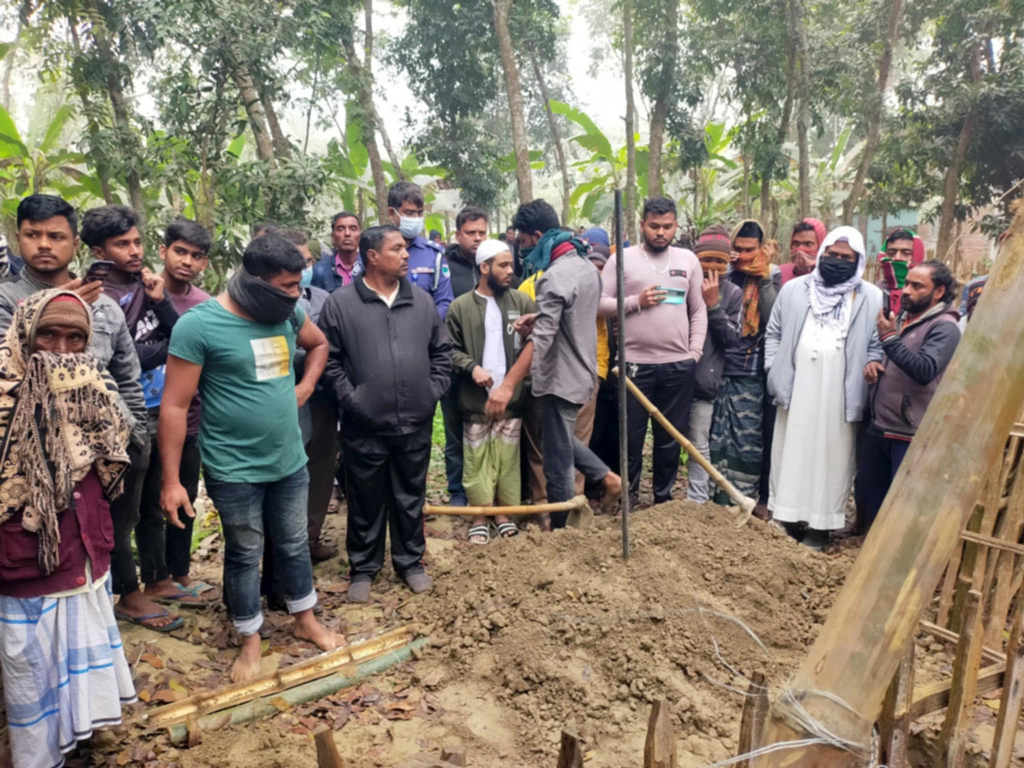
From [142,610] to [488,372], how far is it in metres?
2.32

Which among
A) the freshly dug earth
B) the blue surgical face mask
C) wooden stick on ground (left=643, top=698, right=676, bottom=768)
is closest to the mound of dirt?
the freshly dug earth

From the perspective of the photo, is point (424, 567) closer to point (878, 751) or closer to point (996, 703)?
point (878, 751)

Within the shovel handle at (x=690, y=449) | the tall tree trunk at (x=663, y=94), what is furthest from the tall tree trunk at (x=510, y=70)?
the shovel handle at (x=690, y=449)

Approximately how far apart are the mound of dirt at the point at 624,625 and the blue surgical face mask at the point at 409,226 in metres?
2.42

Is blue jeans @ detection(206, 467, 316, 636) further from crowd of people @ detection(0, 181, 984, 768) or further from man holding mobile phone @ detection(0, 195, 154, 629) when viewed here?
man holding mobile phone @ detection(0, 195, 154, 629)

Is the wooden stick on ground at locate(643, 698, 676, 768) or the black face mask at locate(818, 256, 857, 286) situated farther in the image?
the black face mask at locate(818, 256, 857, 286)

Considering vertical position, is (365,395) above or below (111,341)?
below

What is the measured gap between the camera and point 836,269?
4.60 metres

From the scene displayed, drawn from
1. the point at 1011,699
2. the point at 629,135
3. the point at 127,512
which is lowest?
the point at 1011,699

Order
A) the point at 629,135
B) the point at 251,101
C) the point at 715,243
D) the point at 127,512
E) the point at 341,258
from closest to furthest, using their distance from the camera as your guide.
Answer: the point at 127,512 < the point at 715,243 < the point at 341,258 < the point at 251,101 < the point at 629,135

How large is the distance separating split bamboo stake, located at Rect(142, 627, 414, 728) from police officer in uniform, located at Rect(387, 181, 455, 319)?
2.50 m

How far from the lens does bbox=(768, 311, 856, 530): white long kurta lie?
15.3 ft

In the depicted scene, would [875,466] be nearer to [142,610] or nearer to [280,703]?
[280,703]

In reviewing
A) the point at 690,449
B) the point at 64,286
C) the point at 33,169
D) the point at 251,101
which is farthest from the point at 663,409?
the point at 33,169
